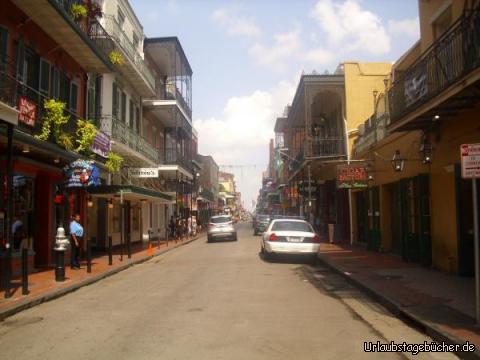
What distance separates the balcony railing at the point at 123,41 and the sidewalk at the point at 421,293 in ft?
44.7

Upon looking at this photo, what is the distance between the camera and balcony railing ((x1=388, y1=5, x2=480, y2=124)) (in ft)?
32.6

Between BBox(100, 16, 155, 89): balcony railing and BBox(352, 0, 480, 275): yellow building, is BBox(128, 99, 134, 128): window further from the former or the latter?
BBox(352, 0, 480, 275): yellow building

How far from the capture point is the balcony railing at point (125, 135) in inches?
910

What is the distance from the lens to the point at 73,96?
19.6m

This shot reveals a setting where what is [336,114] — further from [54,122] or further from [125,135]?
[54,122]

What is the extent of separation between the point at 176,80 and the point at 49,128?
20.9 metres

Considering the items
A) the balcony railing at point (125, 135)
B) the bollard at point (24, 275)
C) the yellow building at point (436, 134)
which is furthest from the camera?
the balcony railing at point (125, 135)

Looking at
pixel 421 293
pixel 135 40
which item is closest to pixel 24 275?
pixel 421 293

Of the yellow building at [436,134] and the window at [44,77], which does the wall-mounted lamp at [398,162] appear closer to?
the yellow building at [436,134]

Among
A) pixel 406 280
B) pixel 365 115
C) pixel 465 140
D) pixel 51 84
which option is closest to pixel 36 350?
pixel 406 280

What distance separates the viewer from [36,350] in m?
6.86

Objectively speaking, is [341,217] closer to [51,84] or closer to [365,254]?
[365,254]

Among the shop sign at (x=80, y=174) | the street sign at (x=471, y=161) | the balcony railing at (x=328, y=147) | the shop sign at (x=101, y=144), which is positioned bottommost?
the street sign at (x=471, y=161)

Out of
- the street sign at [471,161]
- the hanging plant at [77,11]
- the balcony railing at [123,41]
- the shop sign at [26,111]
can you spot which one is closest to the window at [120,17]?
the balcony railing at [123,41]
